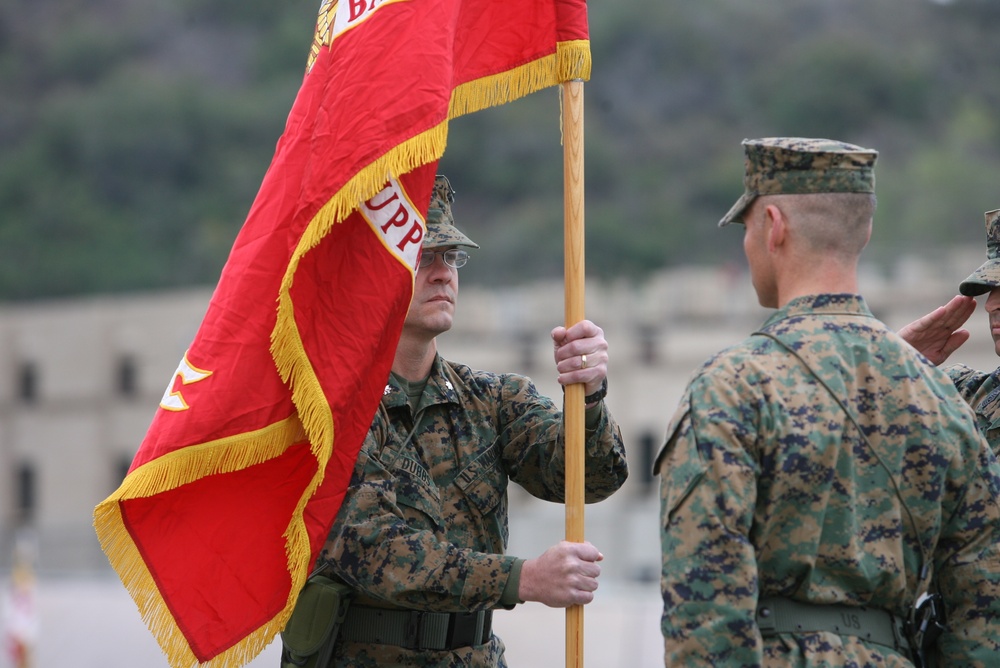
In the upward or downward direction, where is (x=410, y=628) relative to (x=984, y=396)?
downward

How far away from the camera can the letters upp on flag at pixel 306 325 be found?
469 centimetres

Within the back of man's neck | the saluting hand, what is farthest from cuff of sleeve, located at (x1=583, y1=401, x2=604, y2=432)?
the saluting hand

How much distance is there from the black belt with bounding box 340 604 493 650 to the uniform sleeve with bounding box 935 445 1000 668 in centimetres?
148

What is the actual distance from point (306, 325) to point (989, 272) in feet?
6.75

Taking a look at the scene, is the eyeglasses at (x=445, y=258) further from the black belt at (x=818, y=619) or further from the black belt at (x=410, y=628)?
the black belt at (x=818, y=619)

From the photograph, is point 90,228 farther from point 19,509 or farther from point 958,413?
point 958,413

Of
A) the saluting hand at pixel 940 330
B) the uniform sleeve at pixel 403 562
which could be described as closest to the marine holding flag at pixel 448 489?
the uniform sleeve at pixel 403 562

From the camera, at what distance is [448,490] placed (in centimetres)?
501

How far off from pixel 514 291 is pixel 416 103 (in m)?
50.9

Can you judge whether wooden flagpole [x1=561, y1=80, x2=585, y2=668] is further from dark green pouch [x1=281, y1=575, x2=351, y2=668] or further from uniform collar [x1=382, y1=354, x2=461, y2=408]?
dark green pouch [x1=281, y1=575, x2=351, y2=668]

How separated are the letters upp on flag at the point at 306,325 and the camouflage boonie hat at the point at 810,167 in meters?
1.01

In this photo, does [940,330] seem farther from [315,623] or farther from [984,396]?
[315,623]

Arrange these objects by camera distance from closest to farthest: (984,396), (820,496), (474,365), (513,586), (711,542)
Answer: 1. (711,542)
2. (820,496)
3. (513,586)
4. (984,396)
5. (474,365)

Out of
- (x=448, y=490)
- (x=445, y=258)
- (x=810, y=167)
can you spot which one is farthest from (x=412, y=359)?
(x=810, y=167)
